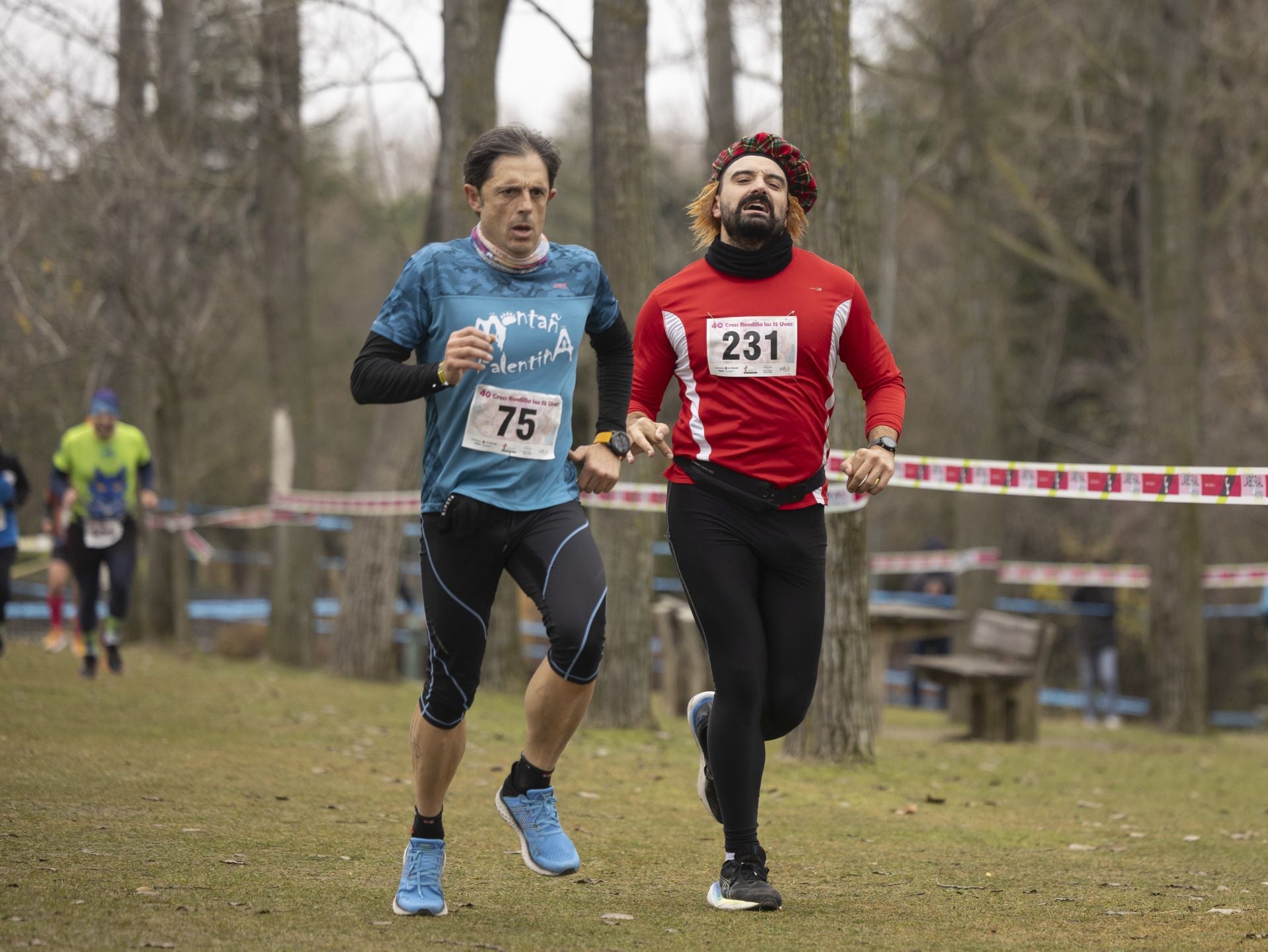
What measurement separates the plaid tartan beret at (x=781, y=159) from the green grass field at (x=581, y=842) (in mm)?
2350

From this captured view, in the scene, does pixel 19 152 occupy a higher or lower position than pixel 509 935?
higher

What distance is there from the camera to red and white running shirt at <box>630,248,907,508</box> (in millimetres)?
4973

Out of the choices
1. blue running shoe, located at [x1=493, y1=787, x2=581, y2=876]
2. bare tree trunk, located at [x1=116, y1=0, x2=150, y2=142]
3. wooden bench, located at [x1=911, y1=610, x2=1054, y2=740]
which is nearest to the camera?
blue running shoe, located at [x1=493, y1=787, x2=581, y2=876]

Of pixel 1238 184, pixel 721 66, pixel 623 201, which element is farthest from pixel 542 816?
pixel 1238 184

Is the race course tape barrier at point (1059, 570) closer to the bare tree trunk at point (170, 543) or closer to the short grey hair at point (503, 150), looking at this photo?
the bare tree trunk at point (170, 543)

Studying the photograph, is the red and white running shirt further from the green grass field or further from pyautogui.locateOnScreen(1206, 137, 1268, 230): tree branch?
pyautogui.locateOnScreen(1206, 137, 1268, 230): tree branch

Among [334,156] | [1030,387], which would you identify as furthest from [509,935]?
[334,156]

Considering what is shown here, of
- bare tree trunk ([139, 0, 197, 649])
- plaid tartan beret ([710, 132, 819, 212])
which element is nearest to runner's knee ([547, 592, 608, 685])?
plaid tartan beret ([710, 132, 819, 212])

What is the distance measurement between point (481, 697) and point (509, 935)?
882 cm

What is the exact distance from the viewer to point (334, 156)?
32875 millimetres

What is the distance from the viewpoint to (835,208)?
916 centimetres

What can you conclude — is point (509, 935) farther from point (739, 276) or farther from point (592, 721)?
point (592, 721)

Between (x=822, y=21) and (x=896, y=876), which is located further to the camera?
(x=822, y=21)

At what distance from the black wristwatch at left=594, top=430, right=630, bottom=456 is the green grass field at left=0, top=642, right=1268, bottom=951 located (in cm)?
142
